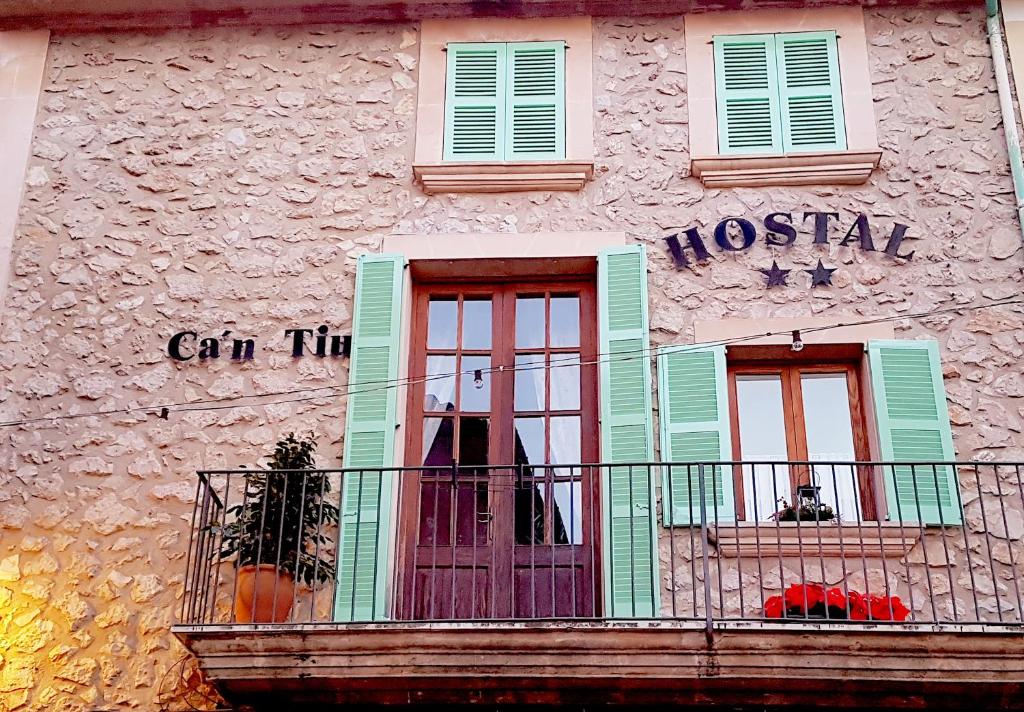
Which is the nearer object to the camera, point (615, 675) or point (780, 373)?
point (615, 675)

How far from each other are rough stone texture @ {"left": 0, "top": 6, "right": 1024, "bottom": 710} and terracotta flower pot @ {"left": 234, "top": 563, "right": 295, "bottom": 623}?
1.94 ft

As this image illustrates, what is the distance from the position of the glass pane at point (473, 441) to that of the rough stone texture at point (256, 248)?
774 millimetres

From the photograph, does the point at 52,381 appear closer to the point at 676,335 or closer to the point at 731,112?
the point at 676,335

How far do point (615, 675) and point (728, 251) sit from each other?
308 centimetres

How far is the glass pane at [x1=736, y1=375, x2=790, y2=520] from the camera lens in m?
8.57

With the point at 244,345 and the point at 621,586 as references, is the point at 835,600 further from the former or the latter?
the point at 244,345

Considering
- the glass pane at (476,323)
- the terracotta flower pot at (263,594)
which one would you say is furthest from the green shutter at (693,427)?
the terracotta flower pot at (263,594)

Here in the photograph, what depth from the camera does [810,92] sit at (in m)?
9.81

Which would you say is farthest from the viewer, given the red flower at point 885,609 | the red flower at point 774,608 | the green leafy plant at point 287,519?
the green leafy plant at point 287,519

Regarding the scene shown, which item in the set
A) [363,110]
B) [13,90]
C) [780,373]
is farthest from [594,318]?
[13,90]

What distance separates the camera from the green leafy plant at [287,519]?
315 inches

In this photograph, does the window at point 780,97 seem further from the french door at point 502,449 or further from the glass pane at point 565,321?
the french door at point 502,449

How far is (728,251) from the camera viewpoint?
927 cm


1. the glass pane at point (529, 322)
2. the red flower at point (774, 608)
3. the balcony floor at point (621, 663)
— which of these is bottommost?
the balcony floor at point (621, 663)
